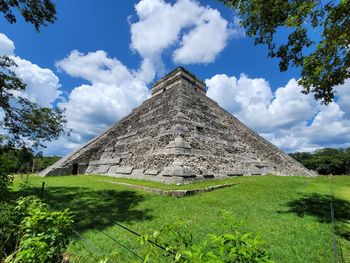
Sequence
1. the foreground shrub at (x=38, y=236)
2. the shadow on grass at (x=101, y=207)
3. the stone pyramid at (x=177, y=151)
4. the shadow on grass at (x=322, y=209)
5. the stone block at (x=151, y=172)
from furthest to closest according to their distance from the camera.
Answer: the stone pyramid at (x=177, y=151) < the stone block at (x=151, y=172) < the shadow on grass at (x=101, y=207) < the shadow on grass at (x=322, y=209) < the foreground shrub at (x=38, y=236)

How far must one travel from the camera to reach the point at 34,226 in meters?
2.70

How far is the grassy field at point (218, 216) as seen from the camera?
3824mm

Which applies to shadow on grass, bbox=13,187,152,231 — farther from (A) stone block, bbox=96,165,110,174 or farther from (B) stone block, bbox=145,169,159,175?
(A) stone block, bbox=96,165,110,174

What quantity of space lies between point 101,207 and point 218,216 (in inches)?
156

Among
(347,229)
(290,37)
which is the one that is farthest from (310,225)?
(290,37)

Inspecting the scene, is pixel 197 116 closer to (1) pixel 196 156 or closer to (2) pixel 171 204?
(1) pixel 196 156

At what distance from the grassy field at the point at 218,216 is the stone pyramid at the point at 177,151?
7.96ft

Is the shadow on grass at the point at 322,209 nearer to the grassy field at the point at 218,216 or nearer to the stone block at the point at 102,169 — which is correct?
the grassy field at the point at 218,216

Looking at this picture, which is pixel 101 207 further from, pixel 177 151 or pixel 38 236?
pixel 177 151

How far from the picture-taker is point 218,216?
18.0 feet

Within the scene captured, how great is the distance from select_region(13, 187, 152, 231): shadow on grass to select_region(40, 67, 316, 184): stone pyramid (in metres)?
2.75

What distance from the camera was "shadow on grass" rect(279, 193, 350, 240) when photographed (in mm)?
5300

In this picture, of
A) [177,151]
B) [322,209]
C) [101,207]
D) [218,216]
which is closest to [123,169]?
[177,151]

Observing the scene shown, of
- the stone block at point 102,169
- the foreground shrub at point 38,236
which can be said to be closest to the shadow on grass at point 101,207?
the foreground shrub at point 38,236
